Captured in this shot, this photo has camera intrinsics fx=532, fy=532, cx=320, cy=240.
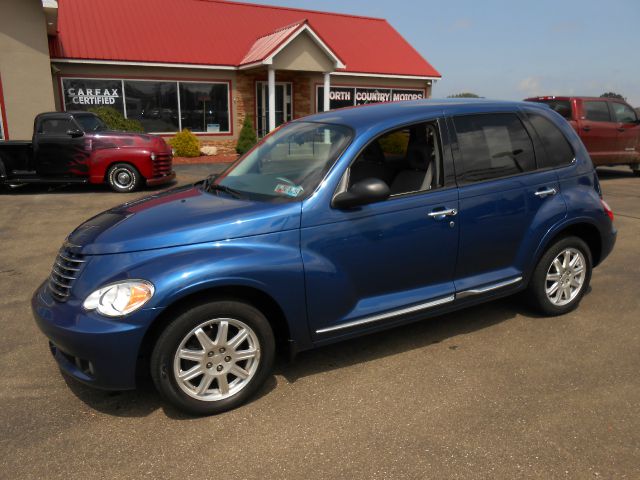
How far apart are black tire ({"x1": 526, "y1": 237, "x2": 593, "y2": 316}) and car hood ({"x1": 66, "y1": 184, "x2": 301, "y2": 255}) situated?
2345mm

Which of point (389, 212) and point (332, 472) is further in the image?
point (389, 212)

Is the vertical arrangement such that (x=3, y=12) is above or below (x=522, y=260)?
above

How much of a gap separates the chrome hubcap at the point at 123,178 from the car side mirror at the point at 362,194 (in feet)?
31.3

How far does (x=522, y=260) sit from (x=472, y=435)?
5.85 feet

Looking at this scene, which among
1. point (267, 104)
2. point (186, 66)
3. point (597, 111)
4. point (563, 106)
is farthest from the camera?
point (267, 104)

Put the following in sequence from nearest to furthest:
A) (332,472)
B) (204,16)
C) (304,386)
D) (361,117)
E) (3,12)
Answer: (332,472), (304,386), (361,117), (3,12), (204,16)

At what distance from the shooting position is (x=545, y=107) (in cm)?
478

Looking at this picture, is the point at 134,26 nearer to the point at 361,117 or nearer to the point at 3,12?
the point at 3,12

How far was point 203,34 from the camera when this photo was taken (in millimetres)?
19812

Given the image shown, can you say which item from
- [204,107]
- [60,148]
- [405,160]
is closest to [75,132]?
[60,148]

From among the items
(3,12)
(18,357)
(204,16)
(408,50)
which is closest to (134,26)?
(204,16)

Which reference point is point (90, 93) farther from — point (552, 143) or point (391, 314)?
point (391, 314)

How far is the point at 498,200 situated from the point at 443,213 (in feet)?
1.86

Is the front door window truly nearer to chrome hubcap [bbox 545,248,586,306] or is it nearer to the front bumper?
chrome hubcap [bbox 545,248,586,306]
